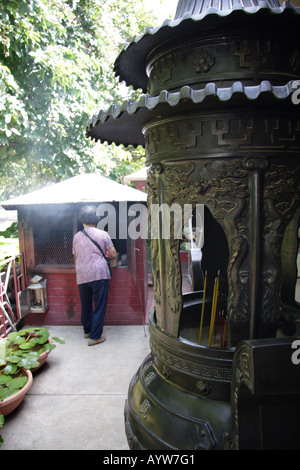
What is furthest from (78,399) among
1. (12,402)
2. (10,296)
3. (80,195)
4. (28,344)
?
(80,195)

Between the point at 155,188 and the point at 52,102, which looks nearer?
the point at 155,188

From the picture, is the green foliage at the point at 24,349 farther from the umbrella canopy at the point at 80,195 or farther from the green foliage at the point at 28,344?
the umbrella canopy at the point at 80,195

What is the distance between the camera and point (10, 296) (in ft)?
Answer: 19.6

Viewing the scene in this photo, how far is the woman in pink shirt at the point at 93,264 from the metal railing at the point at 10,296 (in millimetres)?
1090

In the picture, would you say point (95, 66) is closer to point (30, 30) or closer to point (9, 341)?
point (30, 30)

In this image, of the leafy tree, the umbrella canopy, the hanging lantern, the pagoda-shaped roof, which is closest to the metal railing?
the hanging lantern

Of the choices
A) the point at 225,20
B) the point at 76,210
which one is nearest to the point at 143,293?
the point at 76,210

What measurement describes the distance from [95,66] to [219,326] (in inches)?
302

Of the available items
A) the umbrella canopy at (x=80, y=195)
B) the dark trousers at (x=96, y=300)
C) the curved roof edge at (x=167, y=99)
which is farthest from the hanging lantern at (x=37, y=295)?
the curved roof edge at (x=167, y=99)

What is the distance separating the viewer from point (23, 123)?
6.83m

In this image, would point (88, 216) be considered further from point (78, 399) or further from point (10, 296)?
point (78, 399)

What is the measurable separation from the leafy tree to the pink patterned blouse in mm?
2812

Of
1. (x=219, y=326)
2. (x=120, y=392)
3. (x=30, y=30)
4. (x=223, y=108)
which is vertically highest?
(x=30, y=30)

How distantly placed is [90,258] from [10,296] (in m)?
1.91
